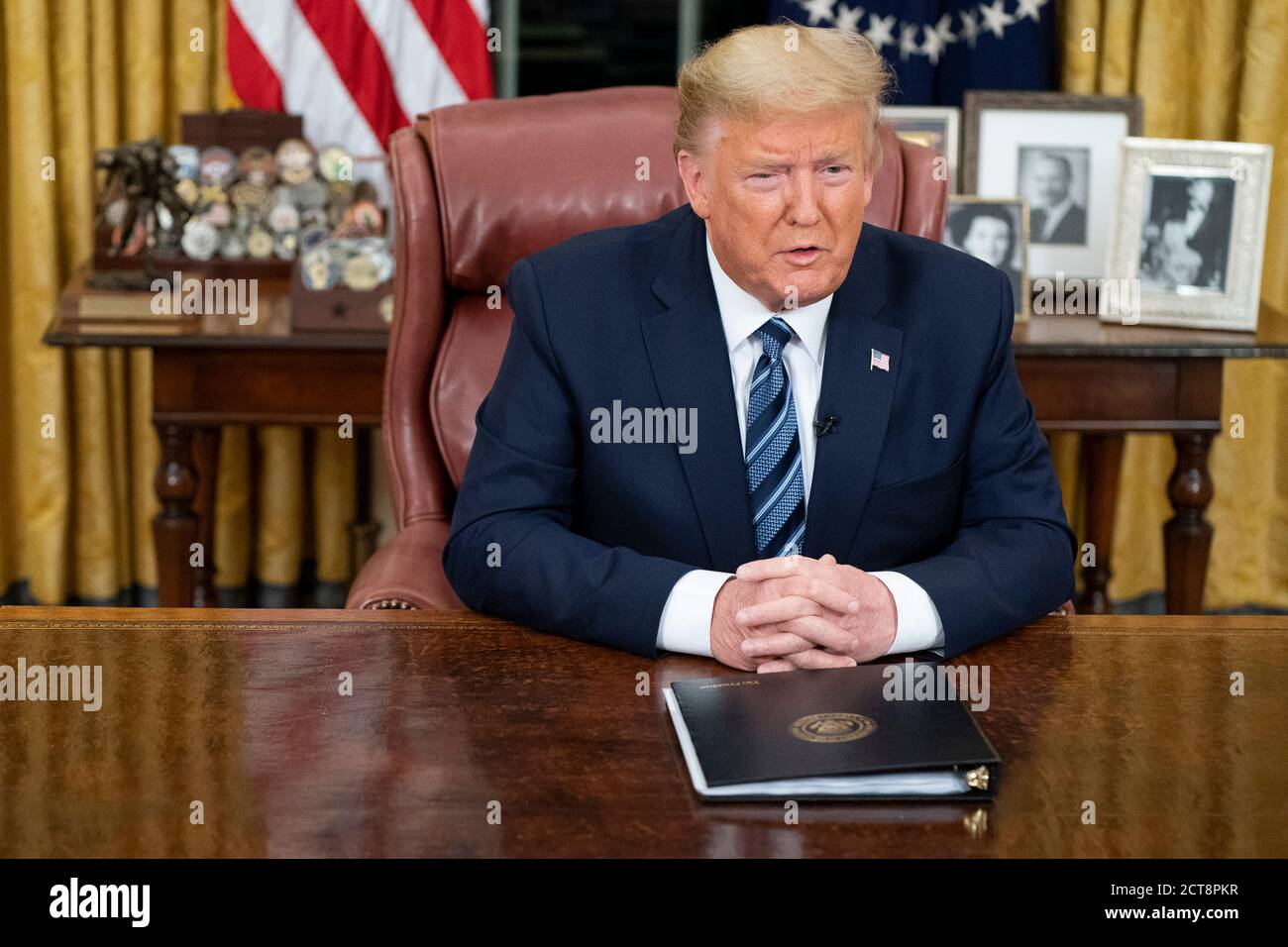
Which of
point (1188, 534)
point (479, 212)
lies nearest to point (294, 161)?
point (479, 212)

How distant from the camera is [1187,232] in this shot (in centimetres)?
360

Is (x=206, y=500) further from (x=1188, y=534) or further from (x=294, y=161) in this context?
(x=1188, y=534)

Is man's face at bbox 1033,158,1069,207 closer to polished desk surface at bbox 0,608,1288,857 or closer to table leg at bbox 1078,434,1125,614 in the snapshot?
table leg at bbox 1078,434,1125,614

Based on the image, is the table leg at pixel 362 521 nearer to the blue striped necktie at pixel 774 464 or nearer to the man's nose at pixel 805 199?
the blue striped necktie at pixel 774 464

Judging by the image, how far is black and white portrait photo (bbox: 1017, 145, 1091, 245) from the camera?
388 cm

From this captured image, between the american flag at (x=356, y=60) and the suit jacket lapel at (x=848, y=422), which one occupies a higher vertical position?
the american flag at (x=356, y=60)

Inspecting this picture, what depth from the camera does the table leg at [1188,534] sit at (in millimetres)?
3666

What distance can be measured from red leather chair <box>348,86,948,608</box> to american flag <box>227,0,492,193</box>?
4.64ft

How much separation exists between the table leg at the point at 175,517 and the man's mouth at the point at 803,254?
1.89 m

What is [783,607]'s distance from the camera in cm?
179

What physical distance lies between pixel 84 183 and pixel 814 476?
8.53 ft

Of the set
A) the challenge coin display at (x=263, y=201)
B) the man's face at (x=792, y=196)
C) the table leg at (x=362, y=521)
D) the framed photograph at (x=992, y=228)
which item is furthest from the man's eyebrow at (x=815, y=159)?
the table leg at (x=362, y=521)

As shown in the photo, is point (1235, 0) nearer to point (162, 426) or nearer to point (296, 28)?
point (296, 28)

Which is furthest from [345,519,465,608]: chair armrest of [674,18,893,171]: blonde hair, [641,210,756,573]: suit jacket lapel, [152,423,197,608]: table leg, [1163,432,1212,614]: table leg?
[1163,432,1212,614]: table leg
